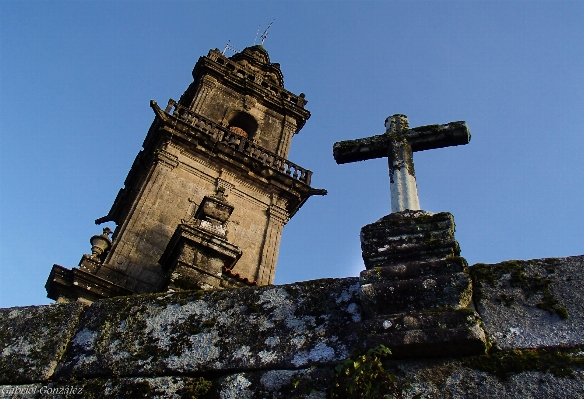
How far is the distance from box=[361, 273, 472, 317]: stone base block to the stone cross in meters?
1.02

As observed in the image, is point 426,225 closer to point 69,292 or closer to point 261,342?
point 261,342

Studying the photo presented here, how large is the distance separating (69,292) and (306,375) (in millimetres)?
8737

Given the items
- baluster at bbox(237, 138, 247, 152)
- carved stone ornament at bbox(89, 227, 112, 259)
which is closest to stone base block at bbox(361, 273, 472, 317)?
carved stone ornament at bbox(89, 227, 112, 259)

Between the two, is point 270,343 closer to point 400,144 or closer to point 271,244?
point 400,144

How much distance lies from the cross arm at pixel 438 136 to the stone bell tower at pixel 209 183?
9.74 feet

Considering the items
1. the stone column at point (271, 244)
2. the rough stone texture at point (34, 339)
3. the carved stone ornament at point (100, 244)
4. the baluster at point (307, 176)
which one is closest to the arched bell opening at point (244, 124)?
the baluster at point (307, 176)

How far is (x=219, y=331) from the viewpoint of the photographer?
2.73 m

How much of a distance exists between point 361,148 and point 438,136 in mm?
554

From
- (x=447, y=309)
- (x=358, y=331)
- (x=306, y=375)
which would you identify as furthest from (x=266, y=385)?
(x=447, y=309)

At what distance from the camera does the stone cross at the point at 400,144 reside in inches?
138

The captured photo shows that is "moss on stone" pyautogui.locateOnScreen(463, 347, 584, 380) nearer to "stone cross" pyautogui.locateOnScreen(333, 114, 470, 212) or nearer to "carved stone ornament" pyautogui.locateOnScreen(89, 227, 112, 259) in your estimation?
"stone cross" pyautogui.locateOnScreen(333, 114, 470, 212)

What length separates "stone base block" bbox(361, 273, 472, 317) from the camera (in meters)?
2.43

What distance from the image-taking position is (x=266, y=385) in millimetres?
2428

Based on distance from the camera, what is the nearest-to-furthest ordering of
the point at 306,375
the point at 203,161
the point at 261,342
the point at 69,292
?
the point at 306,375 → the point at 261,342 → the point at 69,292 → the point at 203,161
